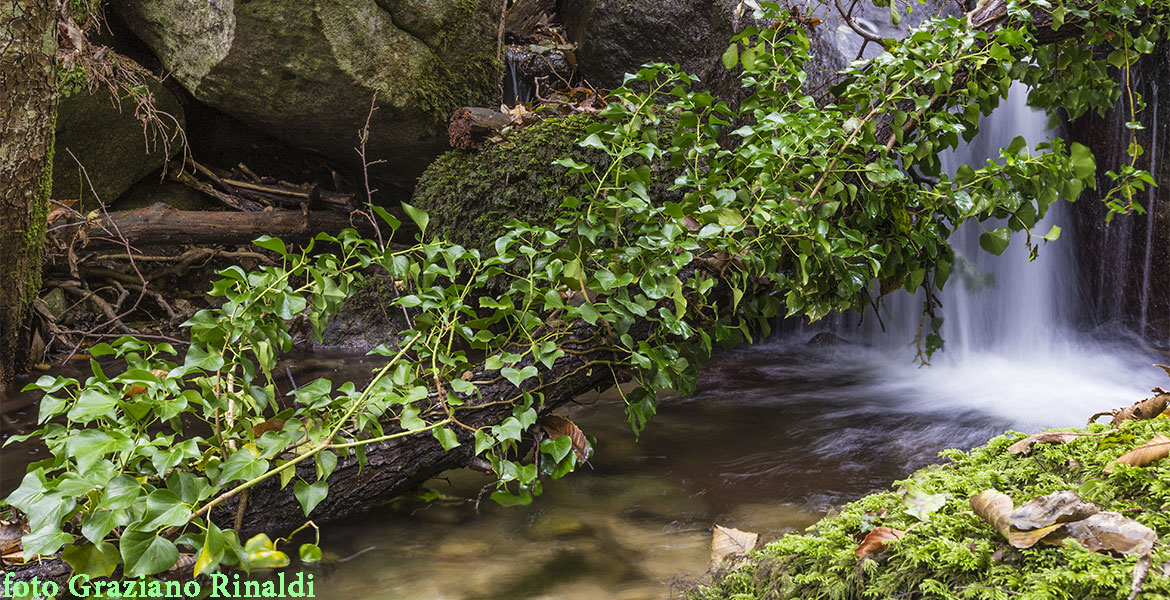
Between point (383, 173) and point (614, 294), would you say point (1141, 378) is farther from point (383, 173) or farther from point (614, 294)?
point (383, 173)

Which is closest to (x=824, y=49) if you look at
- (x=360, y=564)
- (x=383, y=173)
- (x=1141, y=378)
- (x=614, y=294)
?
(x=1141, y=378)

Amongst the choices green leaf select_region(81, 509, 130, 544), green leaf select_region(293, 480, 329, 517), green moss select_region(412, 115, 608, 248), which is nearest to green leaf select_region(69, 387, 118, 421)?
green leaf select_region(81, 509, 130, 544)

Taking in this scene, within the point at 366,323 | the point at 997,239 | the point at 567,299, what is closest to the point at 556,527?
the point at 567,299

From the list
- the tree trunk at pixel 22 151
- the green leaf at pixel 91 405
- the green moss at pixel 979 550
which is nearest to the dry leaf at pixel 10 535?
the green leaf at pixel 91 405

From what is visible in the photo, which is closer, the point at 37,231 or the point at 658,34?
the point at 37,231

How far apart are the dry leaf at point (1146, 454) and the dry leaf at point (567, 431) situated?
1.33 meters

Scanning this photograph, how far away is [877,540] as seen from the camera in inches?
61.6

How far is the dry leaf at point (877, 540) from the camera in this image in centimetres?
155

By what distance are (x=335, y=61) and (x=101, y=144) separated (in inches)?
77.1

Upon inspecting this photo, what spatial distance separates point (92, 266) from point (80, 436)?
431cm

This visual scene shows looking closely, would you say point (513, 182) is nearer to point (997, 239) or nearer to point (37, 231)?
point (37, 231)

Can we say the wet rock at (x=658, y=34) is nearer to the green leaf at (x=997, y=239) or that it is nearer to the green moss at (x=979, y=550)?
the green leaf at (x=997, y=239)

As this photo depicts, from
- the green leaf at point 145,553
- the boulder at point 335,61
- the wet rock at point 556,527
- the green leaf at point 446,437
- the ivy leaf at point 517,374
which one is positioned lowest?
the wet rock at point 556,527

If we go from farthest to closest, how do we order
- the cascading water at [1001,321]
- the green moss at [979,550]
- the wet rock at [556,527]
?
1. the cascading water at [1001,321]
2. the wet rock at [556,527]
3. the green moss at [979,550]
